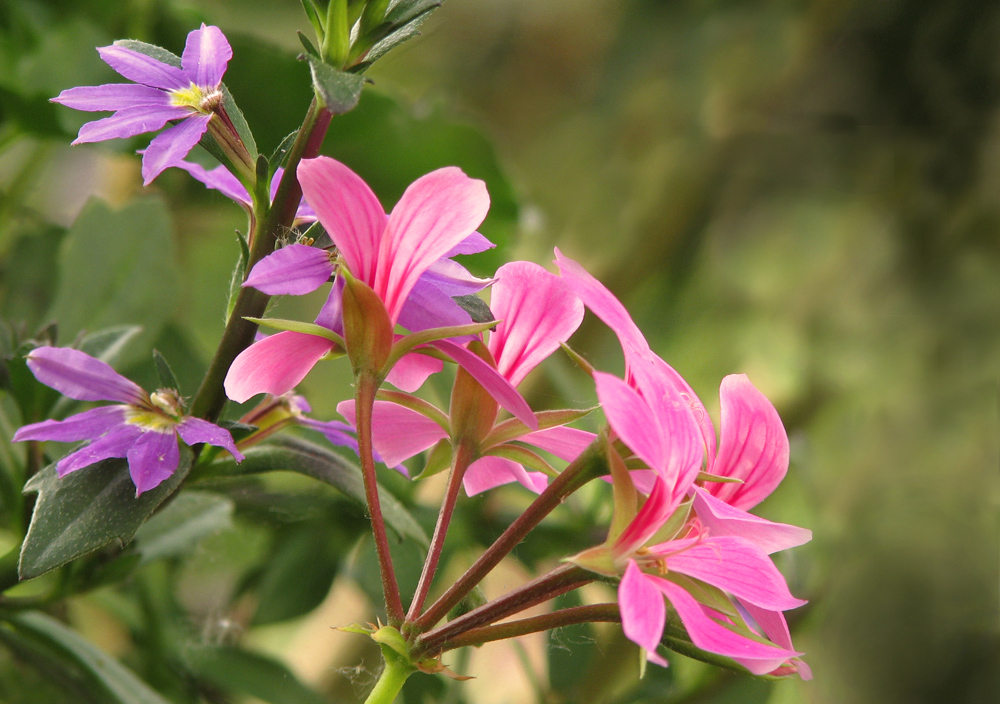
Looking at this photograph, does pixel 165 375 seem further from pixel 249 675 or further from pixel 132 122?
pixel 249 675

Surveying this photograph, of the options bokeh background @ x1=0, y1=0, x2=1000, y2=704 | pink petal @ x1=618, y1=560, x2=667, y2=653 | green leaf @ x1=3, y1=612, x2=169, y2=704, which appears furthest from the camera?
bokeh background @ x1=0, y1=0, x2=1000, y2=704

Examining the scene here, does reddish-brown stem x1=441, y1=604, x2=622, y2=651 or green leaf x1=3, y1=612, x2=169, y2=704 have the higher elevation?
reddish-brown stem x1=441, y1=604, x2=622, y2=651

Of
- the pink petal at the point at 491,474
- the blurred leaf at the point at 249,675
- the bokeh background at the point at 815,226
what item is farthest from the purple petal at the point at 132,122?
the bokeh background at the point at 815,226

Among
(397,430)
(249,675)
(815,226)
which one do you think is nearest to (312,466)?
(397,430)

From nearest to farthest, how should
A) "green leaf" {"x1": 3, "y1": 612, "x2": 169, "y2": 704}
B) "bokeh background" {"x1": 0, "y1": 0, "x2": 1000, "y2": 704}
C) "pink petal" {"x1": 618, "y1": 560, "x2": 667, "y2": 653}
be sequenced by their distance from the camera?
1. "pink petal" {"x1": 618, "y1": 560, "x2": 667, "y2": 653}
2. "green leaf" {"x1": 3, "y1": 612, "x2": 169, "y2": 704}
3. "bokeh background" {"x1": 0, "y1": 0, "x2": 1000, "y2": 704}

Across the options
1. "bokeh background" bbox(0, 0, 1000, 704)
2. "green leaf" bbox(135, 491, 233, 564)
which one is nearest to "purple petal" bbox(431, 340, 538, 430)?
"green leaf" bbox(135, 491, 233, 564)

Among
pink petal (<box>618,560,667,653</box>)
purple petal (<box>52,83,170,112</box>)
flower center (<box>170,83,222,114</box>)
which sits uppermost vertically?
flower center (<box>170,83,222,114</box>)

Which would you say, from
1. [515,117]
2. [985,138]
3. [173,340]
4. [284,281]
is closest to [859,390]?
[985,138]

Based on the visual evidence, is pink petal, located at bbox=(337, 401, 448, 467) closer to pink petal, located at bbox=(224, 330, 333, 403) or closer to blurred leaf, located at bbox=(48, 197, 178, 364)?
pink petal, located at bbox=(224, 330, 333, 403)
